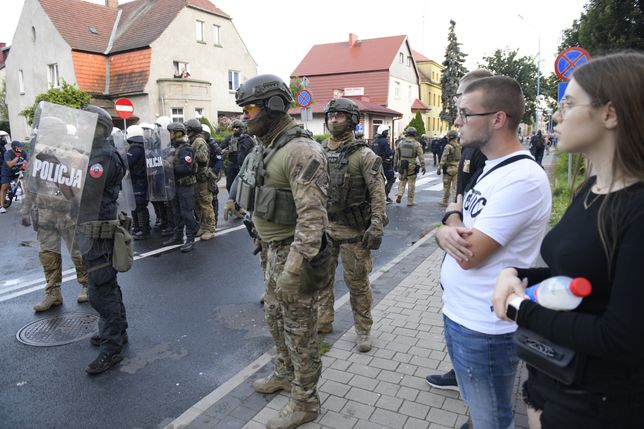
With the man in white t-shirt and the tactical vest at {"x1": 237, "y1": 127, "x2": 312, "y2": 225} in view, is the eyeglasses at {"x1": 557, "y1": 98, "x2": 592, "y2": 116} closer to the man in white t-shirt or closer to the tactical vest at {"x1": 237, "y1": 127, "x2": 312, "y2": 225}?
the man in white t-shirt

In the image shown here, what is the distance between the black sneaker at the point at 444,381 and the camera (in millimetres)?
3338

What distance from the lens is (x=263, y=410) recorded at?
315 cm

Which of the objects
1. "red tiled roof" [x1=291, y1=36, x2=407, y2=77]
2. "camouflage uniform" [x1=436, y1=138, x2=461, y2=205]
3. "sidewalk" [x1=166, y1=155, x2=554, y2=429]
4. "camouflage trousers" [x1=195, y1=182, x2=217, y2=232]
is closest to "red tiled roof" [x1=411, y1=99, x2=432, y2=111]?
"red tiled roof" [x1=291, y1=36, x2=407, y2=77]

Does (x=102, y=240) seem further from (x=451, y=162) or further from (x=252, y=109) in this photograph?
(x=451, y=162)

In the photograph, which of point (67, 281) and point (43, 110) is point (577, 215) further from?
point (67, 281)

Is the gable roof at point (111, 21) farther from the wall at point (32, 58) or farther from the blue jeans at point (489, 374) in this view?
the blue jeans at point (489, 374)

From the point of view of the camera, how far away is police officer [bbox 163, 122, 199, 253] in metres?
7.73

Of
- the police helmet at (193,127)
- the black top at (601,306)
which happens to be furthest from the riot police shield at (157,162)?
the black top at (601,306)

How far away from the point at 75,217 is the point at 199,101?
78.2 feet

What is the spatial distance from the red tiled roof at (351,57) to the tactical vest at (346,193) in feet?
123

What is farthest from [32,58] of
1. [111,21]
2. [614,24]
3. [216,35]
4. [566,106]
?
[566,106]

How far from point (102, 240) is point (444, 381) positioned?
3021 millimetres

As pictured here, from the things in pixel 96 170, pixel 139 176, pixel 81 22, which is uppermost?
pixel 81 22

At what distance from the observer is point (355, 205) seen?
4.09 m
